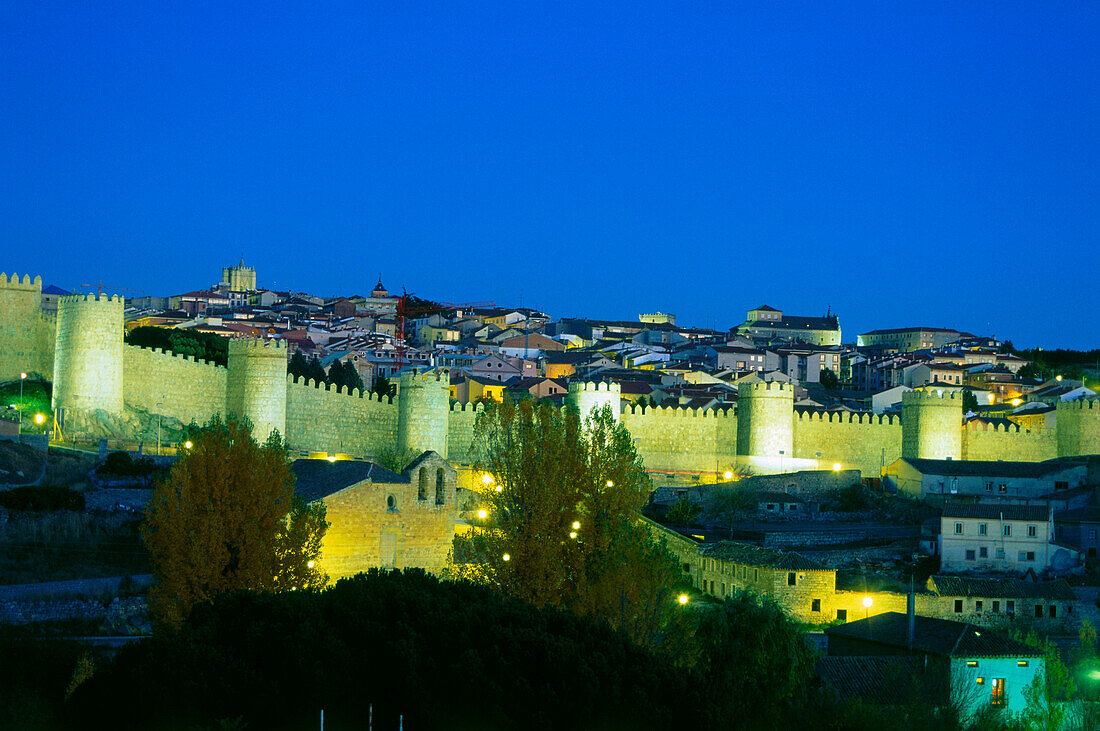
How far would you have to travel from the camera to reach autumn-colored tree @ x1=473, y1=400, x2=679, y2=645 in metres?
17.3

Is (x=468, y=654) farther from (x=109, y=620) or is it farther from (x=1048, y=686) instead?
(x=1048, y=686)

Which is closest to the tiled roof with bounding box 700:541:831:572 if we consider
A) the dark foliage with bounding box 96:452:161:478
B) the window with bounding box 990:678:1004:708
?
the window with bounding box 990:678:1004:708

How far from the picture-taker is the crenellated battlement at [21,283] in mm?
29531

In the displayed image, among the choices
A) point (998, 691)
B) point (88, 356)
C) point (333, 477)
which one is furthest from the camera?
point (88, 356)

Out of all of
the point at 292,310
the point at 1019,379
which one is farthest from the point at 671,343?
the point at 292,310

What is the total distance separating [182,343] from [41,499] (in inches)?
710

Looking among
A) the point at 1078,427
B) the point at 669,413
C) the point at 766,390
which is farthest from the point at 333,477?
the point at 1078,427

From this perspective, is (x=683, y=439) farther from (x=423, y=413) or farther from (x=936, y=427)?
(x=423, y=413)

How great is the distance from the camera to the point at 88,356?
2844cm

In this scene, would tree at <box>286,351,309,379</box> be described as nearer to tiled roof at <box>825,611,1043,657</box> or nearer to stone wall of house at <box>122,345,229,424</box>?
stone wall of house at <box>122,345,229,424</box>

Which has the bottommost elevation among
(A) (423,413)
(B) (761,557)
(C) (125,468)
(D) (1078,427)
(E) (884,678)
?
(E) (884,678)

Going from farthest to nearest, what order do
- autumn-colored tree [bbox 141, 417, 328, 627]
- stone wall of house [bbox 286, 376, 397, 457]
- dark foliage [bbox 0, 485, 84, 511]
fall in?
stone wall of house [bbox 286, 376, 397, 457]
dark foliage [bbox 0, 485, 84, 511]
autumn-colored tree [bbox 141, 417, 328, 627]

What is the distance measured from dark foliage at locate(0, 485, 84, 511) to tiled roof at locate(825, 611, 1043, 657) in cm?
1177

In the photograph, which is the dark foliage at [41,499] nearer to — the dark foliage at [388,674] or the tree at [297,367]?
the dark foliage at [388,674]
